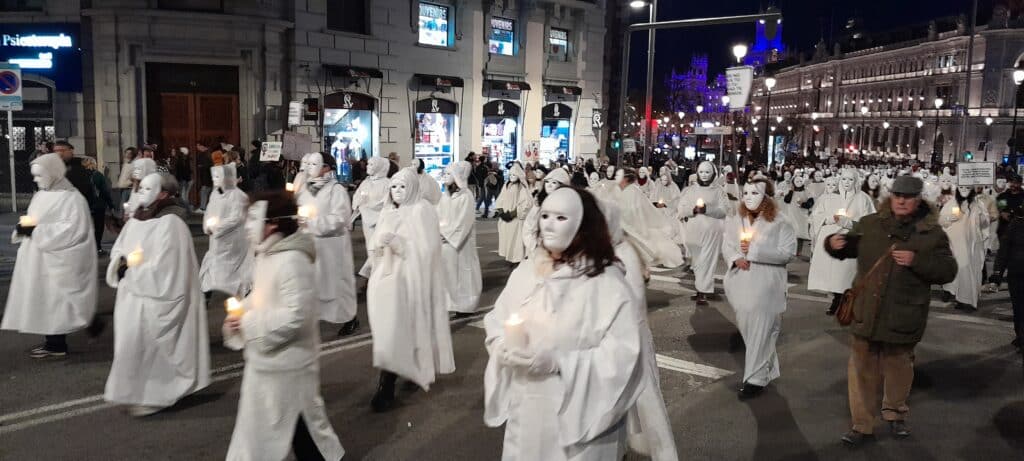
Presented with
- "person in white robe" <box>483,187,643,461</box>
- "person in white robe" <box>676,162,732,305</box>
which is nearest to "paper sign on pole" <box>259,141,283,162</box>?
"person in white robe" <box>676,162,732,305</box>

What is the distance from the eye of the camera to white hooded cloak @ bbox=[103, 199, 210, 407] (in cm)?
623

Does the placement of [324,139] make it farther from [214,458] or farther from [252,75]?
[214,458]

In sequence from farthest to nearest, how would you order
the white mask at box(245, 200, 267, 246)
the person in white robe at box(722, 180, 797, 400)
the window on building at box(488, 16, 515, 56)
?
1. the window on building at box(488, 16, 515, 56)
2. the person in white robe at box(722, 180, 797, 400)
3. the white mask at box(245, 200, 267, 246)

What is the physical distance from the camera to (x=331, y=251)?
9.21 m

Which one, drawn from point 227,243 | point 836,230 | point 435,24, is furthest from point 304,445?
point 435,24

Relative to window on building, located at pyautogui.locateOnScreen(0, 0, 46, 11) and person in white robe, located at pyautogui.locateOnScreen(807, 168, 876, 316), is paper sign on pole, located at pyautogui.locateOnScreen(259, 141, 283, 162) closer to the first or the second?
window on building, located at pyautogui.locateOnScreen(0, 0, 46, 11)

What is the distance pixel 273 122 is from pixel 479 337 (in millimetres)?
15689

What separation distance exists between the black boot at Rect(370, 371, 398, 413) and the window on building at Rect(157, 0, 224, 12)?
18152 millimetres

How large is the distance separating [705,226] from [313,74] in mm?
15136

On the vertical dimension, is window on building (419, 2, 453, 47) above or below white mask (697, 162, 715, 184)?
above

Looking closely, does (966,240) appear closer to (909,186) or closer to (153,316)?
(909,186)

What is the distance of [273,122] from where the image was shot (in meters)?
23.3

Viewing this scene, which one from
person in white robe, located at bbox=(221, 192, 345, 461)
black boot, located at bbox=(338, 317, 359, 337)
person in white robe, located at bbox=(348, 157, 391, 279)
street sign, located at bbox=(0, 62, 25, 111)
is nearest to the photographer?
person in white robe, located at bbox=(221, 192, 345, 461)

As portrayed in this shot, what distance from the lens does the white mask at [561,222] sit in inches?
144
